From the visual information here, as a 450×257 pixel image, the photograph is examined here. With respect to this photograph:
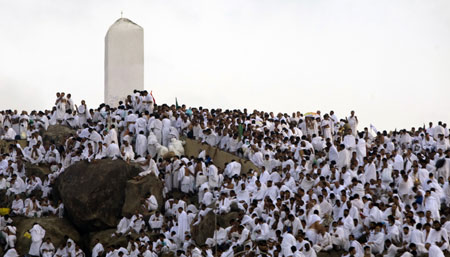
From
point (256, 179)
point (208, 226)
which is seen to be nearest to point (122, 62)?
point (256, 179)

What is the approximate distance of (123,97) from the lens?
150 ft

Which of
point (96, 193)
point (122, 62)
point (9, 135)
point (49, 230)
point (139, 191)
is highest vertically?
point (122, 62)

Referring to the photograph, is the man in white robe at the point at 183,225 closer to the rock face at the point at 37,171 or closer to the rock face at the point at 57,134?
the rock face at the point at 37,171

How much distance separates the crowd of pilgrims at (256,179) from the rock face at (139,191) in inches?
17.4

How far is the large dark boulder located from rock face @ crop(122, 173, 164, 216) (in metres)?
0.42

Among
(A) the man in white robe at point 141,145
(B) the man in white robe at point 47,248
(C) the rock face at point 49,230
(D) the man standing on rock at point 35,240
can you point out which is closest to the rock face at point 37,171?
(C) the rock face at point 49,230

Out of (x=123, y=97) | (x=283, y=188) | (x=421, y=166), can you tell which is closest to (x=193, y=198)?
(x=283, y=188)

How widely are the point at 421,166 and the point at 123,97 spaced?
63.5 feet

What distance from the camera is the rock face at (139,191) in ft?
109

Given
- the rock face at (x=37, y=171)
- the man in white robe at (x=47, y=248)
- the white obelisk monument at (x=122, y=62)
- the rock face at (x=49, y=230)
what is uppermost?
the white obelisk monument at (x=122, y=62)

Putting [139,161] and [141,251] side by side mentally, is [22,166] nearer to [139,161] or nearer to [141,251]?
[139,161]

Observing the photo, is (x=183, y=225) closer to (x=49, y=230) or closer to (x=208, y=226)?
(x=208, y=226)

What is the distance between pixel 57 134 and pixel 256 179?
11304 mm

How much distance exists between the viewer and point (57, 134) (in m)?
38.7
